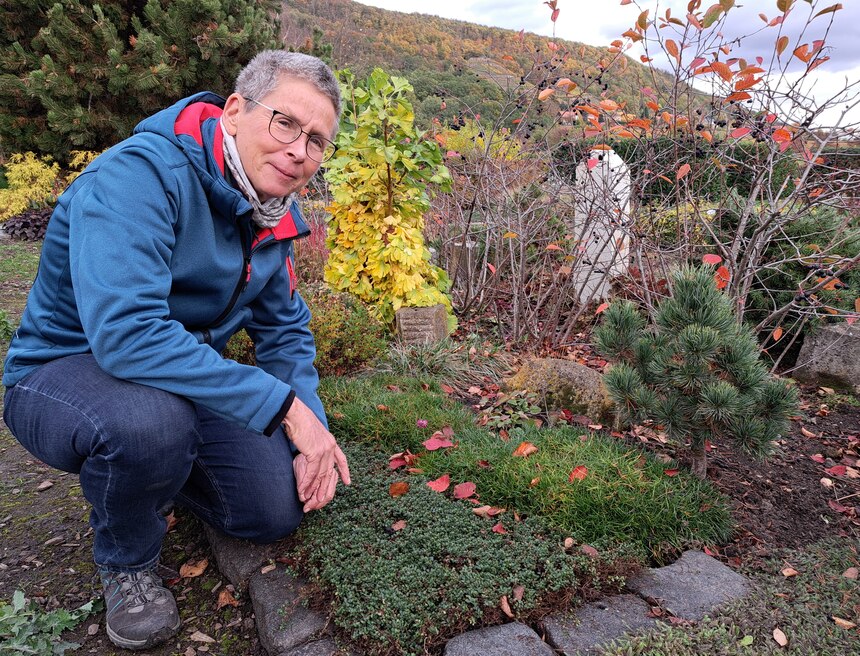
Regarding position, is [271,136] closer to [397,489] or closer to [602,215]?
[397,489]

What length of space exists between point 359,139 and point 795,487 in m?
3.04

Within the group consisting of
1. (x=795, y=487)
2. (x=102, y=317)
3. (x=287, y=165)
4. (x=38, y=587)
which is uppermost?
(x=287, y=165)

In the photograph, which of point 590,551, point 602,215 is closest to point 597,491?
point 590,551

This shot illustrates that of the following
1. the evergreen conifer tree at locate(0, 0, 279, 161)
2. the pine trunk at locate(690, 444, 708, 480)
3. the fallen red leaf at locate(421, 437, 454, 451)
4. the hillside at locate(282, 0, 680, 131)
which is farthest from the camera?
the hillside at locate(282, 0, 680, 131)

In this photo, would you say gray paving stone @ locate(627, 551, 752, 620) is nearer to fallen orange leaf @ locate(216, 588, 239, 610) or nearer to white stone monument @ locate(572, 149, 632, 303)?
fallen orange leaf @ locate(216, 588, 239, 610)

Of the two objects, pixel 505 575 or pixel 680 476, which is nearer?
pixel 505 575

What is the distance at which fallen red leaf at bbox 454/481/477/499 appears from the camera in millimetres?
2264

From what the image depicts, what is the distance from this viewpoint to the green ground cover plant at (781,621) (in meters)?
1.62

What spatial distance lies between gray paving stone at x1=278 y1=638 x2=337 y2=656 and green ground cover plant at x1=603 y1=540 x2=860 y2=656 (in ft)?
2.52

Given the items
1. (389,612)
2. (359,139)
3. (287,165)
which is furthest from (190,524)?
(359,139)

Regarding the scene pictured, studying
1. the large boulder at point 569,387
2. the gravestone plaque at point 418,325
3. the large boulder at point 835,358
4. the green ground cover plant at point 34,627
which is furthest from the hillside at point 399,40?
the green ground cover plant at point 34,627

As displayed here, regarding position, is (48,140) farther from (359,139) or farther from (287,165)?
(287,165)

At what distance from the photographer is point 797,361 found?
4.04 metres

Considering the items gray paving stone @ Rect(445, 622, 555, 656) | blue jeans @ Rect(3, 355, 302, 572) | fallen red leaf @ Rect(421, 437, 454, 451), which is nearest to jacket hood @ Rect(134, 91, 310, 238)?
blue jeans @ Rect(3, 355, 302, 572)
